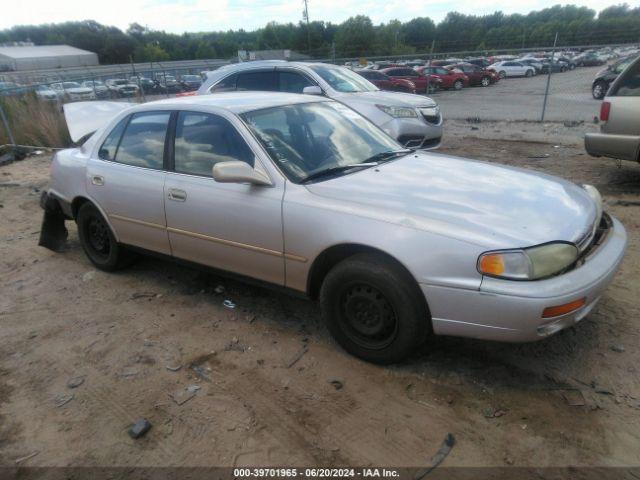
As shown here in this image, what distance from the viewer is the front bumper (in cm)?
248

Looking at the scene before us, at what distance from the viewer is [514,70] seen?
35125 millimetres

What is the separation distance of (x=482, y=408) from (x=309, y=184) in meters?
1.69

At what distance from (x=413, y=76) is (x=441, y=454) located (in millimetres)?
24115

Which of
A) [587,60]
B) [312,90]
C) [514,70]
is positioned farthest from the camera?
[514,70]

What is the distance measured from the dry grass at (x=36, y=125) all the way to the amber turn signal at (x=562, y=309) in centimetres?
1208

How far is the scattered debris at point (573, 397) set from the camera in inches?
105

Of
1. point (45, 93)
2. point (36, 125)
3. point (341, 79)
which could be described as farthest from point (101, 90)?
point (341, 79)

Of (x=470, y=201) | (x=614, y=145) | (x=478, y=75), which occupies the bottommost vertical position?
(x=478, y=75)

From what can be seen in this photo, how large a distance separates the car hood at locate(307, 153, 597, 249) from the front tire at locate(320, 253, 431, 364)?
31 cm

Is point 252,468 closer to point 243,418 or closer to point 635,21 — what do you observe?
point 243,418

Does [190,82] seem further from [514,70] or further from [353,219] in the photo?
[514,70]

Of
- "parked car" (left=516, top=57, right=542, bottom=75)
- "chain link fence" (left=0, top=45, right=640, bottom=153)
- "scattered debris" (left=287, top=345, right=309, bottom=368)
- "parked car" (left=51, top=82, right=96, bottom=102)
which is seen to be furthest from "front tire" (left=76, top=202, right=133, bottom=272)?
"parked car" (left=516, top=57, right=542, bottom=75)

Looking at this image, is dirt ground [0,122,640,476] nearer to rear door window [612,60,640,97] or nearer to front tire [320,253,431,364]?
front tire [320,253,431,364]

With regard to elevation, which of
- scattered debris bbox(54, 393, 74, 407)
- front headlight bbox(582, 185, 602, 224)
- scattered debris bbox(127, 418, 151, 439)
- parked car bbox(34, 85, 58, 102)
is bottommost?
scattered debris bbox(54, 393, 74, 407)
